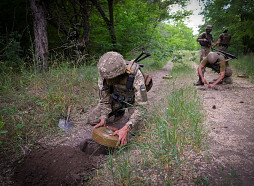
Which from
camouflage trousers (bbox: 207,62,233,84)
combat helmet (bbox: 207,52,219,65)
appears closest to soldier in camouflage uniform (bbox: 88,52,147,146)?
combat helmet (bbox: 207,52,219,65)

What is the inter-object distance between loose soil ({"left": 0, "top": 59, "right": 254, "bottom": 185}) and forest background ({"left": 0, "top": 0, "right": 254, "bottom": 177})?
16.1 inches

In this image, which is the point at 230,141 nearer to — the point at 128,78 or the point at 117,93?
the point at 128,78

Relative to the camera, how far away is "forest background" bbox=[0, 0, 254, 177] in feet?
9.08

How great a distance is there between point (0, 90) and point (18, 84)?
41cm

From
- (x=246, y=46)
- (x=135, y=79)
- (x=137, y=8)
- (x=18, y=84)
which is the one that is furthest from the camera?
(x=246, y=46)

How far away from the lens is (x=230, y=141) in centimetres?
197

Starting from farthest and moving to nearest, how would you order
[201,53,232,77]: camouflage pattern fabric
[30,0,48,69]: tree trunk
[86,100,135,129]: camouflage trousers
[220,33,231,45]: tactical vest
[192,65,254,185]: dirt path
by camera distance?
[220,33,231,45]: tactical vest < [201,53,232,77]: camouflage pattern fabric < [30,0,48,69]: tree trunk < [86,100,135,129]: camouflage trousers < [192,65,254,185]: dirt path

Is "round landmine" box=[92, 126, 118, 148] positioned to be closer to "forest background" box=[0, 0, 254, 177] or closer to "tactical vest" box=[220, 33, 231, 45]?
"forest background" box=[0, 0, 254, 177]

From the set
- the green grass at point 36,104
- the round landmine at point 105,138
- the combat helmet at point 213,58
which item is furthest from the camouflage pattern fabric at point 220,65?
the round landmine at point 105,138

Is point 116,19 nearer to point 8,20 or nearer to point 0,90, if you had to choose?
point 8,20

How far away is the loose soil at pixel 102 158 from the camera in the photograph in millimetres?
1453

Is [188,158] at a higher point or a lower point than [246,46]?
lower

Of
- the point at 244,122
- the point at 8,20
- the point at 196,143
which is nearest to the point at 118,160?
the point at 196,143

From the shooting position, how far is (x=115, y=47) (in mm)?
7355
